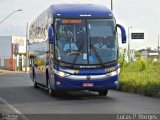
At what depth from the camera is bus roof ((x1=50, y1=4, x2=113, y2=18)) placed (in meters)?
20.0

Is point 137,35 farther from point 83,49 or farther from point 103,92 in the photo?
point 83,49

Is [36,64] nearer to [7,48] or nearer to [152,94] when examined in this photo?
[152,94]

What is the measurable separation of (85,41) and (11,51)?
250ft

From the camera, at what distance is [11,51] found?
94688mm

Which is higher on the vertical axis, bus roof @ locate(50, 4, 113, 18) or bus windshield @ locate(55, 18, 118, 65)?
bus roof @ locate(50, 4, 113, 18)

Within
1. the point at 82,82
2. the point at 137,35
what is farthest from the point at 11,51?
the point at 82,82

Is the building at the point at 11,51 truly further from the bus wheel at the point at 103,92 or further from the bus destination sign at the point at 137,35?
the bus wheel at the point at 103,92

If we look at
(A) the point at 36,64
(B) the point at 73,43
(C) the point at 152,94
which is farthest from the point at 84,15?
(A) the point at 36,64

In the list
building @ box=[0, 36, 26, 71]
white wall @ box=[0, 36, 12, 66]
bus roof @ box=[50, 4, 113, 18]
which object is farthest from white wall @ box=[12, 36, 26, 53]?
bus roof @ box=[50, 4, 113, 18]

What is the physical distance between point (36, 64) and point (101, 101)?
821 cm

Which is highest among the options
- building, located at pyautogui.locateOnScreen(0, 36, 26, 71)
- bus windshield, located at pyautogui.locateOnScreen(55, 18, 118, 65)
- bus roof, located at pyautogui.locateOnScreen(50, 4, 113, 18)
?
bus roof, located at pyautogui.locateOnScreen(50, 4, 113, 18)

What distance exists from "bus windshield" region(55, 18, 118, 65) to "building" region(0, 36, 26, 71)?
229 feet

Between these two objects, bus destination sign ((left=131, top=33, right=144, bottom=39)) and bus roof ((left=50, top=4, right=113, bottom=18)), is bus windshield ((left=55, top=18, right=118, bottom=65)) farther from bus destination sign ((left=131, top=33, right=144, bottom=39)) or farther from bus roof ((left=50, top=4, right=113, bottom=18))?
bus destination sign ((left=131, top=33, right=144, bottom=39))

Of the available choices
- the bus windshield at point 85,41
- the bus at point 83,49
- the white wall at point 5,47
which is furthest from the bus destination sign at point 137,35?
the white wall at point 5,47
